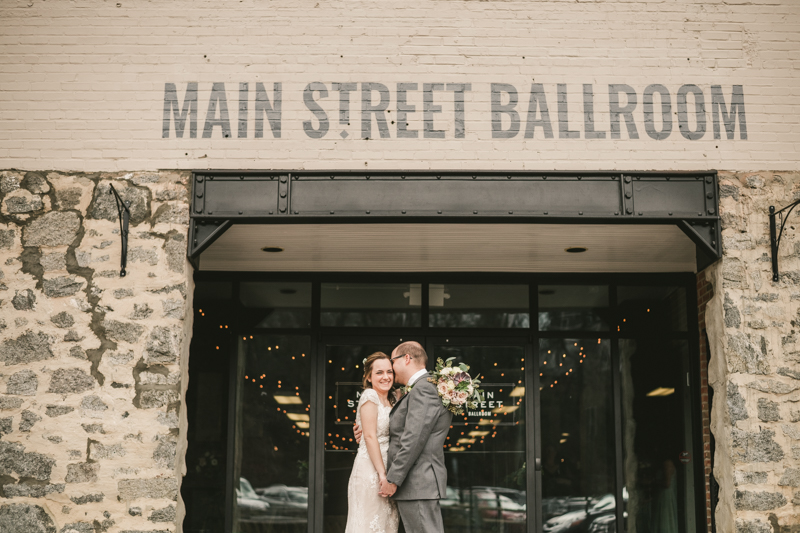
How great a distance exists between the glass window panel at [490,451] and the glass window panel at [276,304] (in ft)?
4.89

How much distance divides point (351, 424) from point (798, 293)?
432 cm

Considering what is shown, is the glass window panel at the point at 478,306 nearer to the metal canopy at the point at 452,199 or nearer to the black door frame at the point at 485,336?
the black door frame at the point at 485,336

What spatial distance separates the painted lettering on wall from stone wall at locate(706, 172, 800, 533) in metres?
0.66

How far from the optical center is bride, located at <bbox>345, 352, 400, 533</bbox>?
5488mm

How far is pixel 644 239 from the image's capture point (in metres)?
6.38

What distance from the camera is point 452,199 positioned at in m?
5.88

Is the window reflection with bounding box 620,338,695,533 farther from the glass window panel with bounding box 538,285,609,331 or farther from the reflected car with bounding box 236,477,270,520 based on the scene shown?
the reflected car with bounding box 236,477,270,520

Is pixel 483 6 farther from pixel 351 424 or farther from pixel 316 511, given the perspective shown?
pixel 316 511

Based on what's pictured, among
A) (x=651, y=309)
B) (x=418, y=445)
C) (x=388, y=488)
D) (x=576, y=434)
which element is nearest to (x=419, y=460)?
(x=418, y=445)

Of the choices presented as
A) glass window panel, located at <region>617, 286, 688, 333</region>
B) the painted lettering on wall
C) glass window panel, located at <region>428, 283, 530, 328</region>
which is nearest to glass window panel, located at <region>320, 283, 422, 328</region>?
glass window panel, located at <region>428, 283, 530, 328</region>

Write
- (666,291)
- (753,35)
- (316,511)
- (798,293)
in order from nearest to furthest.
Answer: (798,293) < (753,35) < (316,511) < (666,291)

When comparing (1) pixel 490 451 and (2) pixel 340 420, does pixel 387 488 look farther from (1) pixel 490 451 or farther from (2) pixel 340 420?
(1) pixel 490 451

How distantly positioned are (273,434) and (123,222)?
273 centimetres

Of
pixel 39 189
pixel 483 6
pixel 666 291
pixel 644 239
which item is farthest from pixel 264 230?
pixel 666 291
